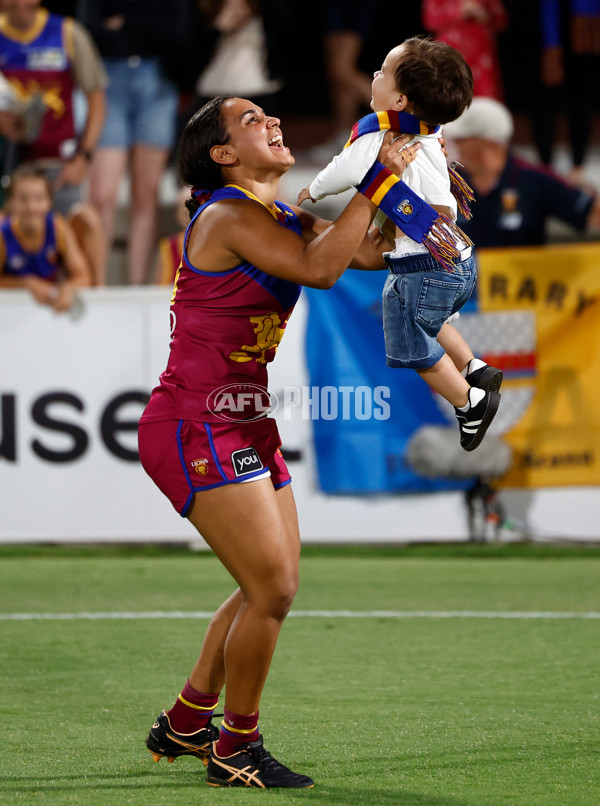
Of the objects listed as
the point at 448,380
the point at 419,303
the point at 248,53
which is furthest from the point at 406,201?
the point at 248,53

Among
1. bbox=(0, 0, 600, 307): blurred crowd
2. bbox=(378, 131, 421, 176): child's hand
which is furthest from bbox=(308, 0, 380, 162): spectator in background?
bbox=(378, 131, 421, 176): child's hand

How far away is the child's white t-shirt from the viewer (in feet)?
11.0

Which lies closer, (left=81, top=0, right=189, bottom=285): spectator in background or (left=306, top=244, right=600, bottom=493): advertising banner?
(left=306, top=244, right=600, bottom=493): advertising banner

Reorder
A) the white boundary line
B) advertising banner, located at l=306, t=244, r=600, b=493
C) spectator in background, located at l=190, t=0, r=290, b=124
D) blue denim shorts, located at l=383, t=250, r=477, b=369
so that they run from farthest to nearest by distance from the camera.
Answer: spectator in background, located at l=190, t=0, r=290, b=124
advertising banner, located at l=306, t=244, r=600, b=493
the white boundary line
blue denim shorts, located at l=383, t=250, r=477, b=369

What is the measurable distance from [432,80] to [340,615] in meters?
3.46

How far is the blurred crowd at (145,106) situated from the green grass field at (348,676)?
1986 millimetres

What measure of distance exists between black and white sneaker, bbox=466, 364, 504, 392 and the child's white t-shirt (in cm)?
44

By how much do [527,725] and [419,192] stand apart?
6.67 ft

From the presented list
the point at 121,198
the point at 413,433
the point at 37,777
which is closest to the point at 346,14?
the point at 121,198

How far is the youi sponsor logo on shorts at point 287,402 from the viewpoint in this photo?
3719 millimetres

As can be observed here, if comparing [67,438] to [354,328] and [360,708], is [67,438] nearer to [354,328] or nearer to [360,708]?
[354,328]

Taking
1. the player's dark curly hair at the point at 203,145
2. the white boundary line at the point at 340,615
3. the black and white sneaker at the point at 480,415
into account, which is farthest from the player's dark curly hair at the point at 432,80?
the white boundary line at the point at 340,615

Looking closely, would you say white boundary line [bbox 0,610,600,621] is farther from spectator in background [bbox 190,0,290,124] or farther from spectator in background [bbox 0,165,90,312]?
spectator in background [bbox 190,0,290,124]

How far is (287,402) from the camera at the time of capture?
4.81 m
